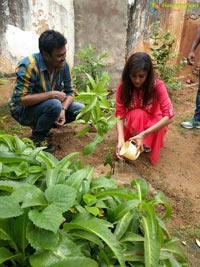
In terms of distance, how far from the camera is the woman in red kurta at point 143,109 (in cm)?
278

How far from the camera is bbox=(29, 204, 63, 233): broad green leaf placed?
40.5 inches

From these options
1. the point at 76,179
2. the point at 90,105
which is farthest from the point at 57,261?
the point at 90,105

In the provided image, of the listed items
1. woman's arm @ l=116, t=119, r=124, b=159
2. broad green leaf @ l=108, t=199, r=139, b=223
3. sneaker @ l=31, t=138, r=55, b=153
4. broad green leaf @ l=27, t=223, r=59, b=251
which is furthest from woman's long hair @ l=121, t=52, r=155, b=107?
broad green leaf @ l=27, t=223, r=59, b=251

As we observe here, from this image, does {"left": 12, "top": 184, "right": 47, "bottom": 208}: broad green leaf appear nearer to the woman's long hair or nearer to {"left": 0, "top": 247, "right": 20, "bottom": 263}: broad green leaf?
{"left": 0, "top": 247, "right": 20, "bottom": 263}: broad green leaf

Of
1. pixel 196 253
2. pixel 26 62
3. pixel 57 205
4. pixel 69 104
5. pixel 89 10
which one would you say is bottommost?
pixel 196 253

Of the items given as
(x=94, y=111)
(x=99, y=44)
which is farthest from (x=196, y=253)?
(x=99, y=44)

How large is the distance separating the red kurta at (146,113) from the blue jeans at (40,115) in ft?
1.53

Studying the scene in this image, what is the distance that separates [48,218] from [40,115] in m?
2.00

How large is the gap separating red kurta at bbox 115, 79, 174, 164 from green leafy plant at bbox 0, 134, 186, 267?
1462 millimetres

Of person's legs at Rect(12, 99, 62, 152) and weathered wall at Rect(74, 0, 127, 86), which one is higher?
weathered wall at Rect(74, 0, 127, 86)

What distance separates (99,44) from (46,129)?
76.1 inches

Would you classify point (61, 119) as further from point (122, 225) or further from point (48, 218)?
point (48, 218)

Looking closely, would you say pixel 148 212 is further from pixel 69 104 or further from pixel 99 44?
pixel 99 44

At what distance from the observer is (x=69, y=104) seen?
3.16 metres
